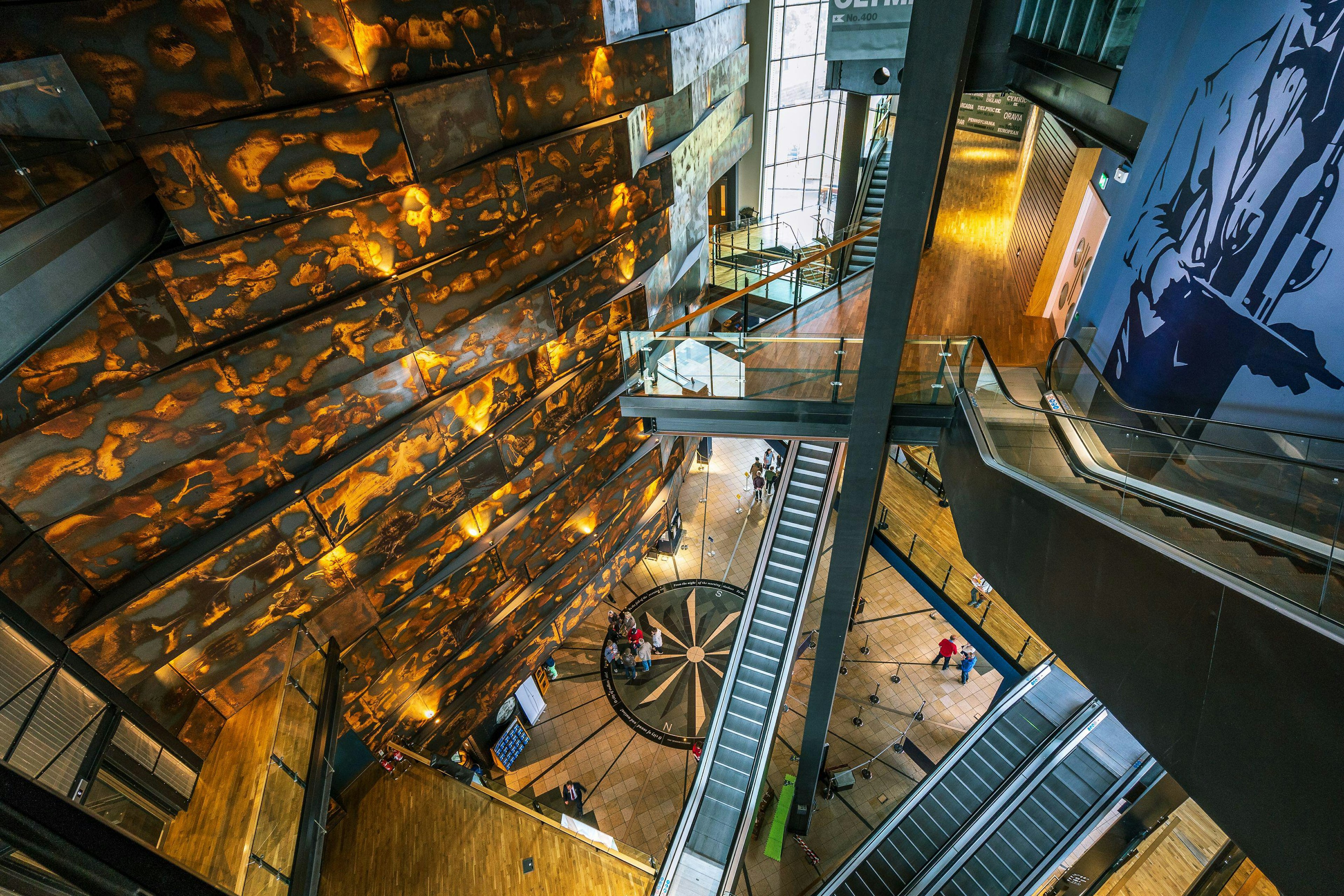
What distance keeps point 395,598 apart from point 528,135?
254 inches

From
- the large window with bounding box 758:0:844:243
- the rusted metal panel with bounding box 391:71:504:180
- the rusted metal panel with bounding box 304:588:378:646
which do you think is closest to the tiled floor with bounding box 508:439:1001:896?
the rusted metal panel with bounding box 304:588:378:646

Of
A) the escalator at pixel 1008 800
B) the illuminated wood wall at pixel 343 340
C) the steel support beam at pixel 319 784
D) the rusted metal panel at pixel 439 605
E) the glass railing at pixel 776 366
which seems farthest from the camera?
the escalator at pixel 1008 800

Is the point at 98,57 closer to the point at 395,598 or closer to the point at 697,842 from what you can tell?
the point at 395,598

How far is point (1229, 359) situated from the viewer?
569 cm

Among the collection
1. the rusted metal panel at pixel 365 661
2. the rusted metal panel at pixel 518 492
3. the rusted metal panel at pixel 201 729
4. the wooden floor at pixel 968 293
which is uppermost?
the wooden floor at pixel 968 293

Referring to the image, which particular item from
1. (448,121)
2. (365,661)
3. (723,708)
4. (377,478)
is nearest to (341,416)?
(377,478)

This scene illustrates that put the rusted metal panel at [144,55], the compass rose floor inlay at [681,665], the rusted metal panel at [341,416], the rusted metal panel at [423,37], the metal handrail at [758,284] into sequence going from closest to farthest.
A: the rusted metal panel at [144,55], the rusted metal panel at [423,37], the rusted metal panel at [341,416], the metal handrail at [758,284], the compass rose floor inlay at [681,665]

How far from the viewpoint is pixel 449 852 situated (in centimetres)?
954

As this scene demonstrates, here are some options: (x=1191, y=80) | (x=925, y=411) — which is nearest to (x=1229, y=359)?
(x=925, y=411)

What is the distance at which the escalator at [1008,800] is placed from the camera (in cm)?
886

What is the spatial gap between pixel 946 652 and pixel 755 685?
18.4 feet

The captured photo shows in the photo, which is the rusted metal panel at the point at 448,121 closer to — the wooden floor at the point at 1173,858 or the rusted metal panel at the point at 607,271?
the rusted metal panel at the point at 607,271

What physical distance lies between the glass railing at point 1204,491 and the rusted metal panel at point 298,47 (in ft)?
22.9

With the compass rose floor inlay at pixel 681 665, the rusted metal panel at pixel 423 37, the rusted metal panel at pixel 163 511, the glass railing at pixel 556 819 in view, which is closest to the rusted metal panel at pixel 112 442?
the rusted metal panel at pixel 163 511
